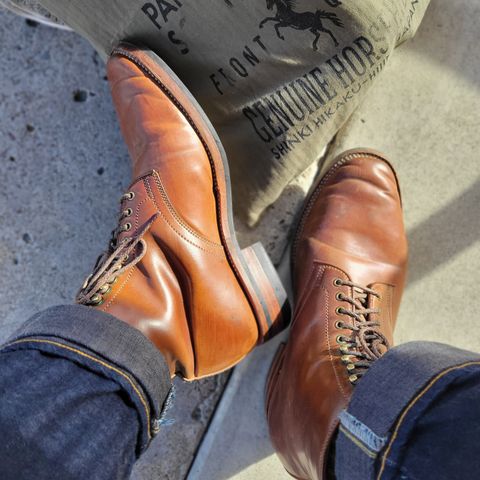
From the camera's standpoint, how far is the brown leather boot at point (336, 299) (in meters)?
0.88

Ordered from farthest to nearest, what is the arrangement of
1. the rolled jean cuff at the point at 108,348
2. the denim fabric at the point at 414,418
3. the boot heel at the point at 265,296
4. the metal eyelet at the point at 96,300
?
the boot heel at the point at 265,296 < the metal eyelet at the point at 96,300 < the rolled jean cuff at the point at 108,348 < the denim fabric at the point at 414,418

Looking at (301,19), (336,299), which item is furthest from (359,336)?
(301,19)

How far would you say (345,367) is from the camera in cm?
90

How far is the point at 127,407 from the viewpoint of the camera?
0.72m

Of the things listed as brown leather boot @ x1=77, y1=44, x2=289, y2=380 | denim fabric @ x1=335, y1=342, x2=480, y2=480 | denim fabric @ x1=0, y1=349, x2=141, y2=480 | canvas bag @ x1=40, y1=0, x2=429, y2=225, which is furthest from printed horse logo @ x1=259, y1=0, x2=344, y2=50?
denim fabric @ x1=0, y1=349, x2=141, y2=480

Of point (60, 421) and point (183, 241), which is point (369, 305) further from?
point (60, 421)

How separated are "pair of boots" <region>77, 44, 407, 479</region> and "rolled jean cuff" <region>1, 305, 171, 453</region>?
0.22 ft

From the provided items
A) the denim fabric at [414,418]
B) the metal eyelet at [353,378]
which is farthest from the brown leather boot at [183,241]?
the denim fabric at [414,418]

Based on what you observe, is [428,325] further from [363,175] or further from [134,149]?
[134,149]

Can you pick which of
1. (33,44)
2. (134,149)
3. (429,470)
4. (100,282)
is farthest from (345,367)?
(33,44)

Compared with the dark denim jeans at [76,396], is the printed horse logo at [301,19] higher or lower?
higher

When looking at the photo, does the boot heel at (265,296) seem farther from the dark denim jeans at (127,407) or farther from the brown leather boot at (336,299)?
the dark denim jeans at (127,407)

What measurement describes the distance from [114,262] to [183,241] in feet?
0.43

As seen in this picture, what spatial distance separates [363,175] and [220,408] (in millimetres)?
637
